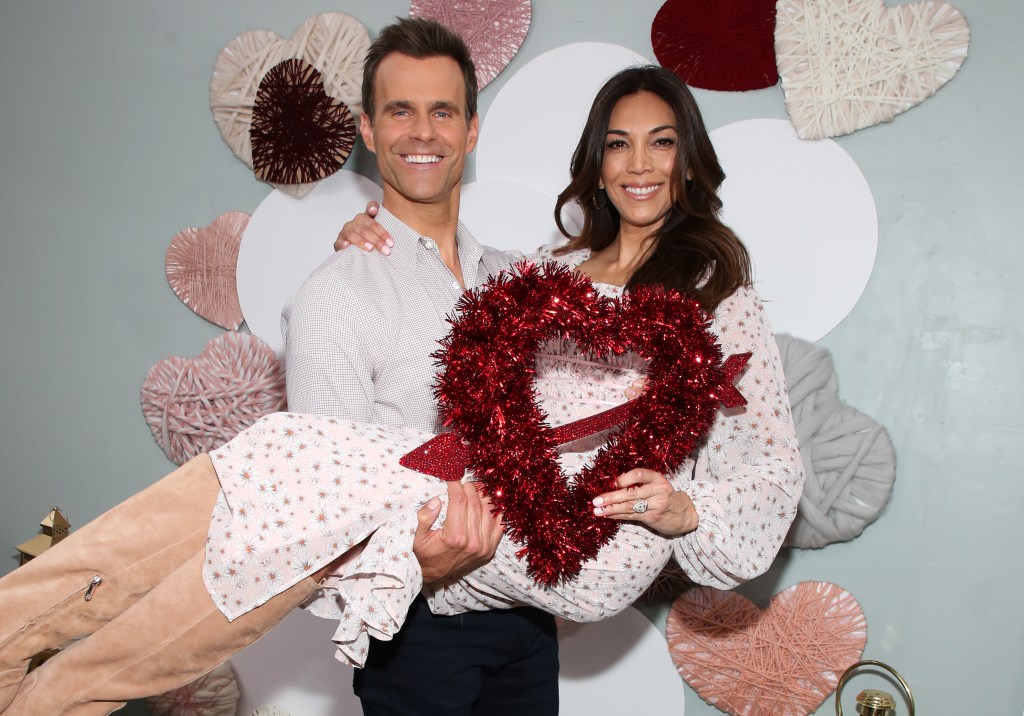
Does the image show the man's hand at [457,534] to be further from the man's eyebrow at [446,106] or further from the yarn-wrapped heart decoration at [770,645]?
the yarn-wrapped heart decoration at [770,645]

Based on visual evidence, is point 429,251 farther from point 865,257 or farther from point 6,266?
point 6,266

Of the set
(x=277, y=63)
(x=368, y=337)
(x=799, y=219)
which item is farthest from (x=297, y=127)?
(x=799, y=219)

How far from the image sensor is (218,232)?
2807 millimetres

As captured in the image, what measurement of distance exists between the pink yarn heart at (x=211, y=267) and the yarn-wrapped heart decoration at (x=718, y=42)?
139 cm

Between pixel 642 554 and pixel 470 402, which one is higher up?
pixel 470 402

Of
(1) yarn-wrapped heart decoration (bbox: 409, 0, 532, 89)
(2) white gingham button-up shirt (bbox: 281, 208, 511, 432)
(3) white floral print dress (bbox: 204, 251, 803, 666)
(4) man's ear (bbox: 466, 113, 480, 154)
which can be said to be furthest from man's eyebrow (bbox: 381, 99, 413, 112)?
(1) yarn-wrapped heart decoration (bbox: 409, 0, 532, 89)

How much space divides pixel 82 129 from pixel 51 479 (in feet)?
3.89

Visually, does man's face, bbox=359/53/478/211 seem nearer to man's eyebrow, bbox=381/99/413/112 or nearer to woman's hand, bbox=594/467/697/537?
man's eyebrow, bbox=381/99/413/112

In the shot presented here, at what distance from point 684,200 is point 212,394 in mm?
1564

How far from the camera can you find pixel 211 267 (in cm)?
283

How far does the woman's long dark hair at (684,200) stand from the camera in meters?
1.80

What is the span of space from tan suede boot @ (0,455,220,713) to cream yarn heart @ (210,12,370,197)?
150 cm

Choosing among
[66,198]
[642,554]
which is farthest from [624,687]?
[66,198]

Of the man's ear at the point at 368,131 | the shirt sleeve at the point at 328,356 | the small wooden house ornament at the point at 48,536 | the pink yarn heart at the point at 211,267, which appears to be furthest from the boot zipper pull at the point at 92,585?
the pink yarn heart at the point at 211,267
